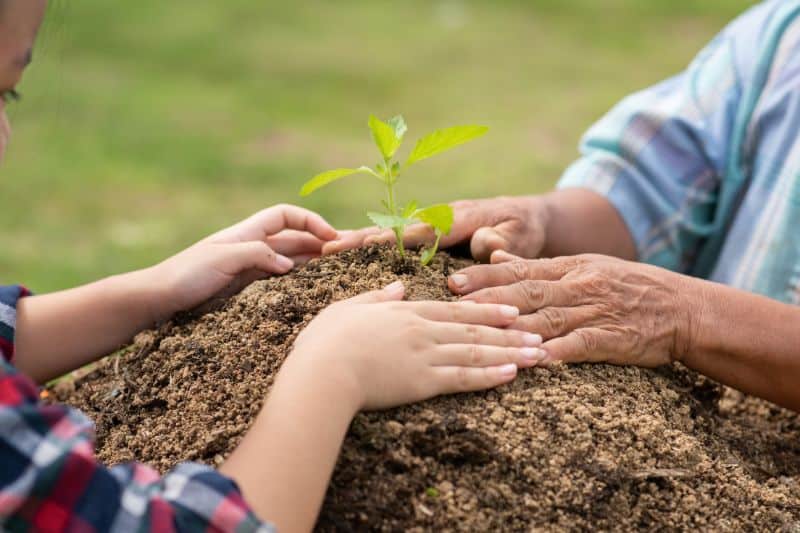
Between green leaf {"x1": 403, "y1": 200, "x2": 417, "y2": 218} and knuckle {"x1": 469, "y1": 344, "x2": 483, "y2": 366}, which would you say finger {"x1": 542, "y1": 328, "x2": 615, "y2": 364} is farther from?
green leaf {"x1": 403, "y1": 200, "x2": 417, "y2": 218}

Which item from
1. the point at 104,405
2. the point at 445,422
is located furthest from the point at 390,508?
the point at 104,405

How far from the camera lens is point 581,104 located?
8.28 metres

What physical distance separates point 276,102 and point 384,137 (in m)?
6.08

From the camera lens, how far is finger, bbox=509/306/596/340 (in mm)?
2242

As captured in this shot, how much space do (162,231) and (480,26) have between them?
543 centimetres

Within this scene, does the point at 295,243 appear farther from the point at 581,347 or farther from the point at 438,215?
the point at 581,347

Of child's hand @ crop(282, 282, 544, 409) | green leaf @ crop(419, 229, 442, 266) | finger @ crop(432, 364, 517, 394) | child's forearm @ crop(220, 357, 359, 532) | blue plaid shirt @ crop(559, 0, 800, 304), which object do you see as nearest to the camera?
child's forearm @ crop(220, 357, 359, 532)

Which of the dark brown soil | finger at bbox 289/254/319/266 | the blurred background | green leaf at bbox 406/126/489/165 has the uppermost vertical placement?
green leaf at bbox 406/126/489/165

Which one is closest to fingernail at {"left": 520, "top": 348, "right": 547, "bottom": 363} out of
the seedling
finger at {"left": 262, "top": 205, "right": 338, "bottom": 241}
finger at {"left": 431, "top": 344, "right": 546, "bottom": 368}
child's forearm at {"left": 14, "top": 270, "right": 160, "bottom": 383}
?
finger at {"left": 431, "top": 344, "right": 546, "bottom": 368}

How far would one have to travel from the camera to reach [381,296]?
2059mm

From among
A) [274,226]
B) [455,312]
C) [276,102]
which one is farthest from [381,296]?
[276,102]

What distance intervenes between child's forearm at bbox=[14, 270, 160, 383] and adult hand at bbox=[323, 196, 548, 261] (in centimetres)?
48

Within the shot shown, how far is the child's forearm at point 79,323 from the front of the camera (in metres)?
2.33

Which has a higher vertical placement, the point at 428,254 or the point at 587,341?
the point at 428,254
